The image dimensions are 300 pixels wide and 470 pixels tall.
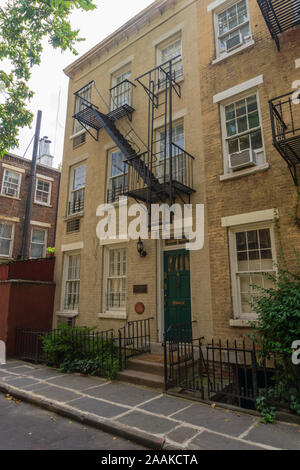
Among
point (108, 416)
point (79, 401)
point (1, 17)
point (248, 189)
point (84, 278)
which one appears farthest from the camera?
point (84, 278)

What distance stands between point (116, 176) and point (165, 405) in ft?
25.7

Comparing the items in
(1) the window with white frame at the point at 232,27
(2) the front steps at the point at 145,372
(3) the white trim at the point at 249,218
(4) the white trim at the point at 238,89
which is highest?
(1) the window with white frame at the point at 232,27

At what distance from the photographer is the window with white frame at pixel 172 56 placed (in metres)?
9.97

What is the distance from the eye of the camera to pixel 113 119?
36.6 feet

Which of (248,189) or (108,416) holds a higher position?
(248,189)

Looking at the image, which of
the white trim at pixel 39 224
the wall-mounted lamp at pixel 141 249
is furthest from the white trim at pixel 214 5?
the white trim at pixel 39 224

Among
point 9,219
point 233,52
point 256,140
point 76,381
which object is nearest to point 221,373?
point 76,381

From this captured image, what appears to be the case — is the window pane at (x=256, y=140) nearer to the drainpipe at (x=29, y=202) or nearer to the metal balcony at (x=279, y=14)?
the metal balcony at (x=279, y=14)

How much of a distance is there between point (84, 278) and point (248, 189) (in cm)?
664

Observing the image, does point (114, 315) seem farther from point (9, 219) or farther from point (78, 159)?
point (9, 219)

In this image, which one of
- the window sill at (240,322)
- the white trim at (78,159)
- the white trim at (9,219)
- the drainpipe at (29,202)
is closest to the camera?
the window sill at (240,322)

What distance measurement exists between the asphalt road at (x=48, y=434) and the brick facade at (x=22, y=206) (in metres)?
14.1

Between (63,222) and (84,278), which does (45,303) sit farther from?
(63,222)
